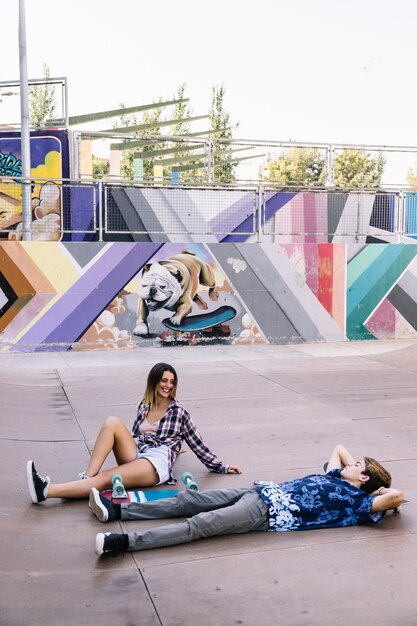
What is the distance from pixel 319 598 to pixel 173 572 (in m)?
0.84

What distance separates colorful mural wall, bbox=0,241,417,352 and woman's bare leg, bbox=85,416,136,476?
8.33 meters

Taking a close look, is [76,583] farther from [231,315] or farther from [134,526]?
[231,315]

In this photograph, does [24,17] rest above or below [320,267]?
above

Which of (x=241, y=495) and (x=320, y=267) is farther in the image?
(x=320, y=267)

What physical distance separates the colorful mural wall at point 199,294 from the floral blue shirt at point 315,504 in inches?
369

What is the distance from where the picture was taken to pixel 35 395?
969 centimetres

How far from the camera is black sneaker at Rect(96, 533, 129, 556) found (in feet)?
14.3

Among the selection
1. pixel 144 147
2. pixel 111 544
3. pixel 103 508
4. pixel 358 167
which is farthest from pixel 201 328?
Result: pixel 358 167

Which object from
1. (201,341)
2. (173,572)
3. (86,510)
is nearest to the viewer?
(173,572)

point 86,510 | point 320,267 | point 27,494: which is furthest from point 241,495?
point 320,267

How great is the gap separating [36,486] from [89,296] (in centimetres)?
878

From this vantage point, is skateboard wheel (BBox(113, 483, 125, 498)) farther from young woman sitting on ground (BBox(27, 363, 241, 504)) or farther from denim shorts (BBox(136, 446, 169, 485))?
denim shorts (BBox(136, 446, 169, 485))

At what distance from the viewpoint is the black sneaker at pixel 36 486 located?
5300mm

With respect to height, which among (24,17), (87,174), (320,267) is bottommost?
(320,267)
